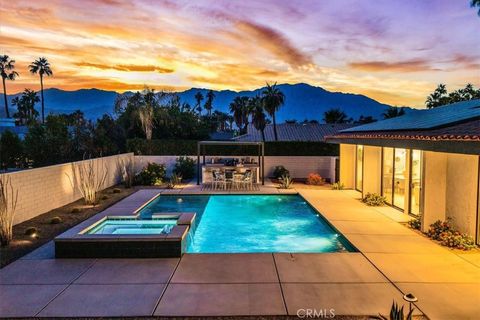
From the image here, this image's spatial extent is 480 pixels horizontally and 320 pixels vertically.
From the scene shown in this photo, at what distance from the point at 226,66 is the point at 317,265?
16503mm

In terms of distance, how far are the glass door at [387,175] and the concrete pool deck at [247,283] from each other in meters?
4.51

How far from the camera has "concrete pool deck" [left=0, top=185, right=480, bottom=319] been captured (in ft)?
15.3

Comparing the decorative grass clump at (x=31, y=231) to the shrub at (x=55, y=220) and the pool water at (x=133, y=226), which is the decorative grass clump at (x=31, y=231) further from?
the pool water at (x=133, y=226)

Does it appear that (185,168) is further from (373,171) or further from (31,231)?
(31,231)

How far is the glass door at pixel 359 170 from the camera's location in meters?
14.7

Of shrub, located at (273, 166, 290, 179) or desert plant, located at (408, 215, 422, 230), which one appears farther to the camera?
shrub, located at (273, 166, 290, 179)

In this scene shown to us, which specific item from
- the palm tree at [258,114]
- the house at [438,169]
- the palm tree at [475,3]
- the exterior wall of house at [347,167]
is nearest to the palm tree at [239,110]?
the palm tree at [258,114]

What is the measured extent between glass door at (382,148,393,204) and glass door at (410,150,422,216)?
1674 mm

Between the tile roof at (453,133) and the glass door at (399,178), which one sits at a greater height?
the tile roof at (453,133)

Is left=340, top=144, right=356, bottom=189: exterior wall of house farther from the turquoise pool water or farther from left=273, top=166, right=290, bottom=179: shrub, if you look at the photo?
left=273, top=166, right=290, bottom=179: shrub

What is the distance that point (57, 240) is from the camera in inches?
265

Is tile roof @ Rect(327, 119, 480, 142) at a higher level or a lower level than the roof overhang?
higher

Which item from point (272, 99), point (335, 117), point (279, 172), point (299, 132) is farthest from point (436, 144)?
point (335, 117)

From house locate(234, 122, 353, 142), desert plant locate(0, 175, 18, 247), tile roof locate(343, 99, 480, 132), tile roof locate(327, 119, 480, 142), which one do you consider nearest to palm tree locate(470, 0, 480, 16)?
tile roof locate(343, 99, 480, 132)
